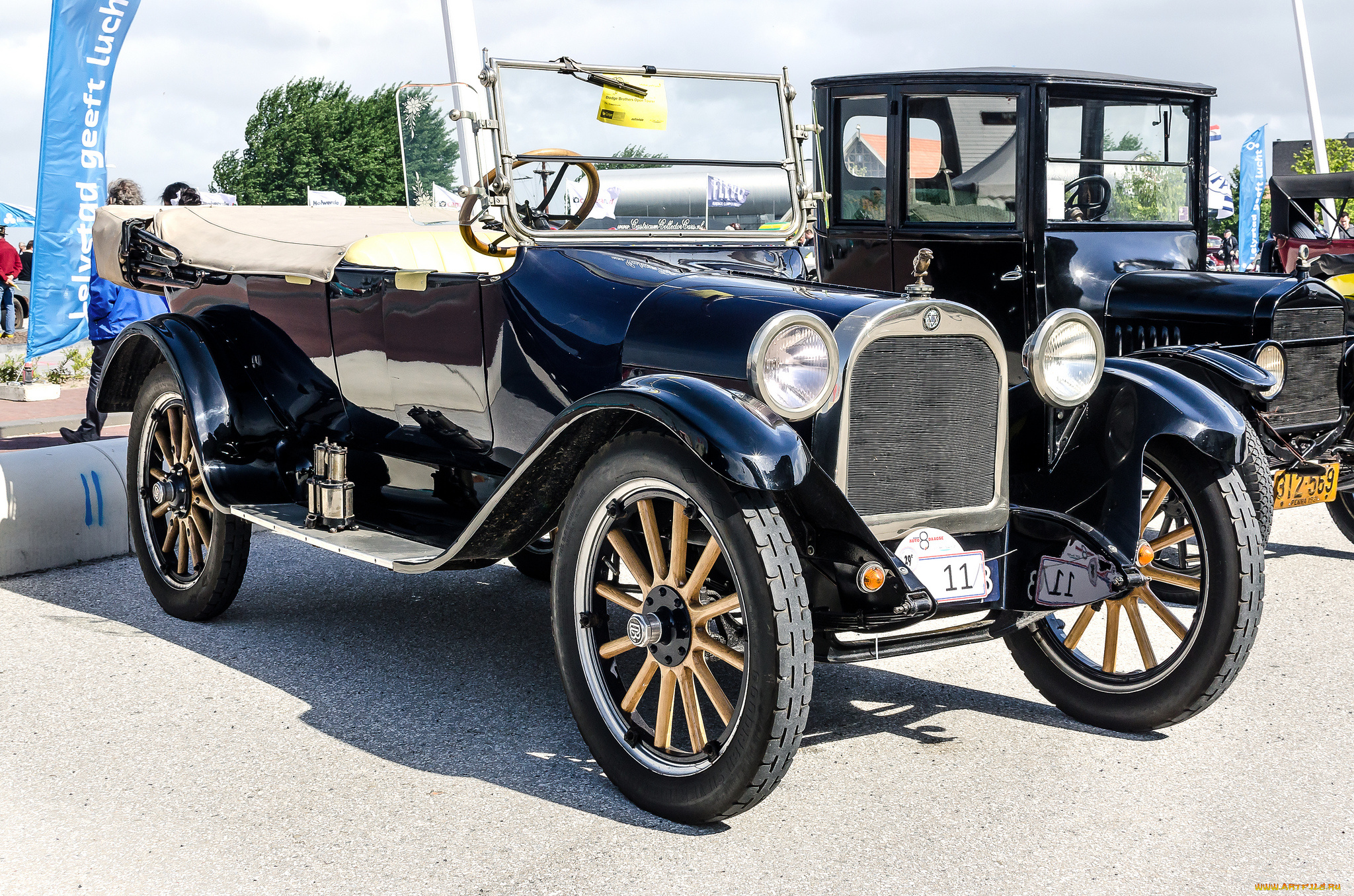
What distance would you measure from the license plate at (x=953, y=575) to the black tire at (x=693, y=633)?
1.43 ft

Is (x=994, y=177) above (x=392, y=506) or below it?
above

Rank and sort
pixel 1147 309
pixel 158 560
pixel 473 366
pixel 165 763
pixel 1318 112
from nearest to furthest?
pixel 165 763, pixel 473 366, pixel 158 560, pixel 1147 309, pixel 1318 112

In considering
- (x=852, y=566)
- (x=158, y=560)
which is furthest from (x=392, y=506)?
(x=852, y=566)

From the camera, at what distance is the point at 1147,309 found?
600 cm

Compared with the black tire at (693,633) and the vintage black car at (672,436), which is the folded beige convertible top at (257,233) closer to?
the vintage black car at (672,436)

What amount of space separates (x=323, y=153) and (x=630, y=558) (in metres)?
53.0

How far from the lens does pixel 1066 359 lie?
11.2 feet

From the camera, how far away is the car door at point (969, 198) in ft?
19.9

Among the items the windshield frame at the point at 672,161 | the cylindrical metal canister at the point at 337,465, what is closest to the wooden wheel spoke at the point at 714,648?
the windshield frame at the point at 672,161

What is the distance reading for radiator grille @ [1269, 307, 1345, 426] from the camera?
223 inches

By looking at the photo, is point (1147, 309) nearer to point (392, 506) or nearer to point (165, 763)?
point (392, 506)

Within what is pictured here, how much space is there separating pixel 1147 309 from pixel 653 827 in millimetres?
4088

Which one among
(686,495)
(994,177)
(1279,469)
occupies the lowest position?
(1279,469)

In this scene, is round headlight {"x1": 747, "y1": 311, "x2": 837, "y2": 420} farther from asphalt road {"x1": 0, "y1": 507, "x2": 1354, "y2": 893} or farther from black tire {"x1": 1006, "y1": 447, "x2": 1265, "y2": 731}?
black tire {"x1": 1006, "y1": 447, "x2": 1265, "y2": 731}
